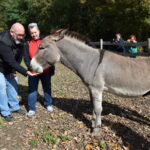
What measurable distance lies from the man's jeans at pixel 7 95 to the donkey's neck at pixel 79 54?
5.41ft

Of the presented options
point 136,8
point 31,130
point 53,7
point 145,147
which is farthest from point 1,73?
point 53,7

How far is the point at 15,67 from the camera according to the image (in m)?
5.14

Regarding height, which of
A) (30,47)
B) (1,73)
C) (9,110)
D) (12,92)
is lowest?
(9,110)

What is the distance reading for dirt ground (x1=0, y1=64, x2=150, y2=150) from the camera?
4.52 meters

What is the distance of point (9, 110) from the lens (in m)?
5.81

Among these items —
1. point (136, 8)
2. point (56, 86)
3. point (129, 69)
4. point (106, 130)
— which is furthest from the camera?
point (136, 8)

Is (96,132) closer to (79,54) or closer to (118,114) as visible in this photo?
(118,114)

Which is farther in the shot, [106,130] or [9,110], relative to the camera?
[9,110]

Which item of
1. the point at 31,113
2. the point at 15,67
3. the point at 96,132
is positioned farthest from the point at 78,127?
the point at 15,67

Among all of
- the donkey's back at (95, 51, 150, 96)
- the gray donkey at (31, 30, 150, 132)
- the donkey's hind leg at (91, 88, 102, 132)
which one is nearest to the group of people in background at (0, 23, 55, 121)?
the gray donkey at (31, 30, 150, 132)

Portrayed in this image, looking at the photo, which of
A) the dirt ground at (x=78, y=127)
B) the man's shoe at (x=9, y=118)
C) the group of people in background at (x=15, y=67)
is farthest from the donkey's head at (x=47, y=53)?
the man's shoe at (x=9, y=118)

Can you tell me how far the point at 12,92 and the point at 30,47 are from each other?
1.32 m

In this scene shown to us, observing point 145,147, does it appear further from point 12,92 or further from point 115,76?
point 12,92

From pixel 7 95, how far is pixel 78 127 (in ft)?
6.72
